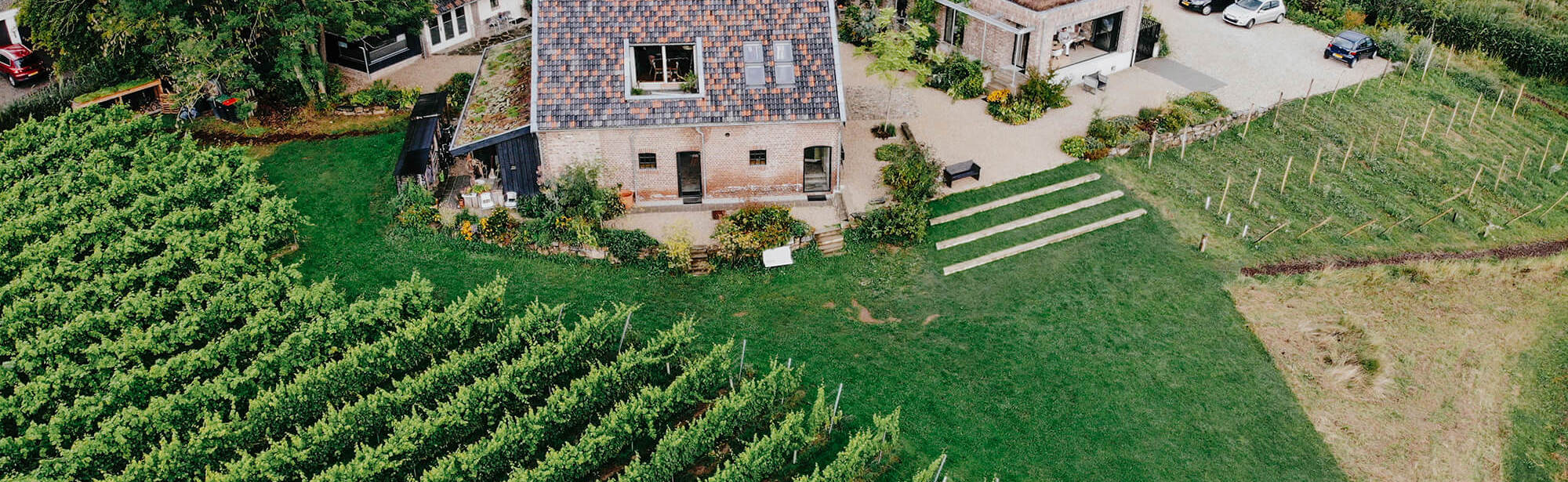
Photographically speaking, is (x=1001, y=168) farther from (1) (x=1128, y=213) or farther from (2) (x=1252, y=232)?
(2) (x=1252, y=232)

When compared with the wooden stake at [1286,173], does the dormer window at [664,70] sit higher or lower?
higher

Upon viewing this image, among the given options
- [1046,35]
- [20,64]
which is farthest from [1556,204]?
[20,64]

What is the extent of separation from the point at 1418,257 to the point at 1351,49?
14.4 metres

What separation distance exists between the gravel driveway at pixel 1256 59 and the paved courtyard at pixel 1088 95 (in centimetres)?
5

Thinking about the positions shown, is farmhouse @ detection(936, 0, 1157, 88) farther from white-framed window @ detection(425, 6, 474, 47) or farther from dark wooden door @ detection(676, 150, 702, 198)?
white-framed window @ detection(425, 6, 474, 47)

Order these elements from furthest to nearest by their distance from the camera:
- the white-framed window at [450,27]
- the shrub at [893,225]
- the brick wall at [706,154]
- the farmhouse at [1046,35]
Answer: the white-framed window at [450,27] → the farmhouse at [1046,35] → the brick wall at [706,154] → the shrub at [893,225]

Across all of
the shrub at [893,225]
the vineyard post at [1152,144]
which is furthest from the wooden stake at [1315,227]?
the shrub at [893,225]

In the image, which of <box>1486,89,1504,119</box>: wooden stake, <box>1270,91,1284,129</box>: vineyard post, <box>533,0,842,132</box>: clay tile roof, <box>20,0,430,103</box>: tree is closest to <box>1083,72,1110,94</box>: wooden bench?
<box>1270,91,1284,129</box>: vineyard post

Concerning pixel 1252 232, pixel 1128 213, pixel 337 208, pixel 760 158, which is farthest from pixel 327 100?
pixel 1252 232

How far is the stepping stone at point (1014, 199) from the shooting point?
33719mm

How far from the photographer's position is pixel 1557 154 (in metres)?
38.2

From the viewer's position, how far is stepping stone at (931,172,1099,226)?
111 feet

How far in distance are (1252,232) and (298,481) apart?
27025 millimetres

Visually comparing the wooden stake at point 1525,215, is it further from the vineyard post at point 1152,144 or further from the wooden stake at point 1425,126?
the vineyard post at point 1152,144
